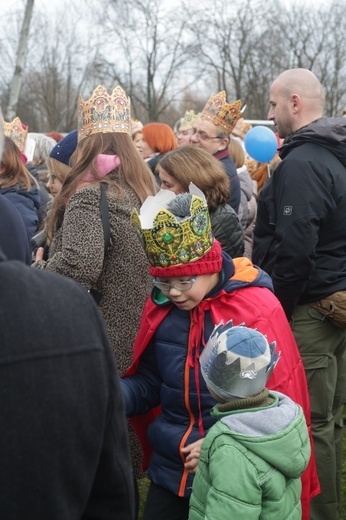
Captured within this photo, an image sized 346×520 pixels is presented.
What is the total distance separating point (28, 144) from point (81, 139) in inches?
120

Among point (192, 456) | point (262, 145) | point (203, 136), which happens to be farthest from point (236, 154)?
point (192, 456)

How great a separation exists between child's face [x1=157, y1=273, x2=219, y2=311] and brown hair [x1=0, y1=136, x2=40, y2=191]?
1931 mm

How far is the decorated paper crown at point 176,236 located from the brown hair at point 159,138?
4357 mm

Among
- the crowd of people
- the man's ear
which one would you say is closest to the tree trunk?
the crowd of people

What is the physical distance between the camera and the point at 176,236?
2621 mm

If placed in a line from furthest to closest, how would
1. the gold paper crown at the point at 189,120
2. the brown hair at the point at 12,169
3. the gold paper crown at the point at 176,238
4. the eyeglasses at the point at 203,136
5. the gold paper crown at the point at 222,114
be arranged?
the gold paper crown at the point at 189,120 < the gold paper crown at the point at 222,114 < the eyeglasses at the point at 203,136 < the brown hair at the point at 12,169 < the gold paper crown at the point at 176,238

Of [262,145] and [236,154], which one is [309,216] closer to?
[236,154]

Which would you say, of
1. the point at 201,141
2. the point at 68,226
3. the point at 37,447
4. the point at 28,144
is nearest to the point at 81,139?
the point at 68,226

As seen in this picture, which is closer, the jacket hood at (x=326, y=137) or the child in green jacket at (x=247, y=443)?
the child in green jacket at (x=247, y=443)

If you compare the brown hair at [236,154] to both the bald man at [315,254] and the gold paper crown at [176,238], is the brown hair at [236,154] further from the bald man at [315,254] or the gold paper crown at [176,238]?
the gold paper crown at [176,238]

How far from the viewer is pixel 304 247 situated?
11.5 ft

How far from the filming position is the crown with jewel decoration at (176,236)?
2617mm

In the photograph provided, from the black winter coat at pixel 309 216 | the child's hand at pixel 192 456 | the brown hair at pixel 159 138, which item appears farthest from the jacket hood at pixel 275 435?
the brown hair at pixel 159 138

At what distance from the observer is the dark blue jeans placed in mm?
2750
